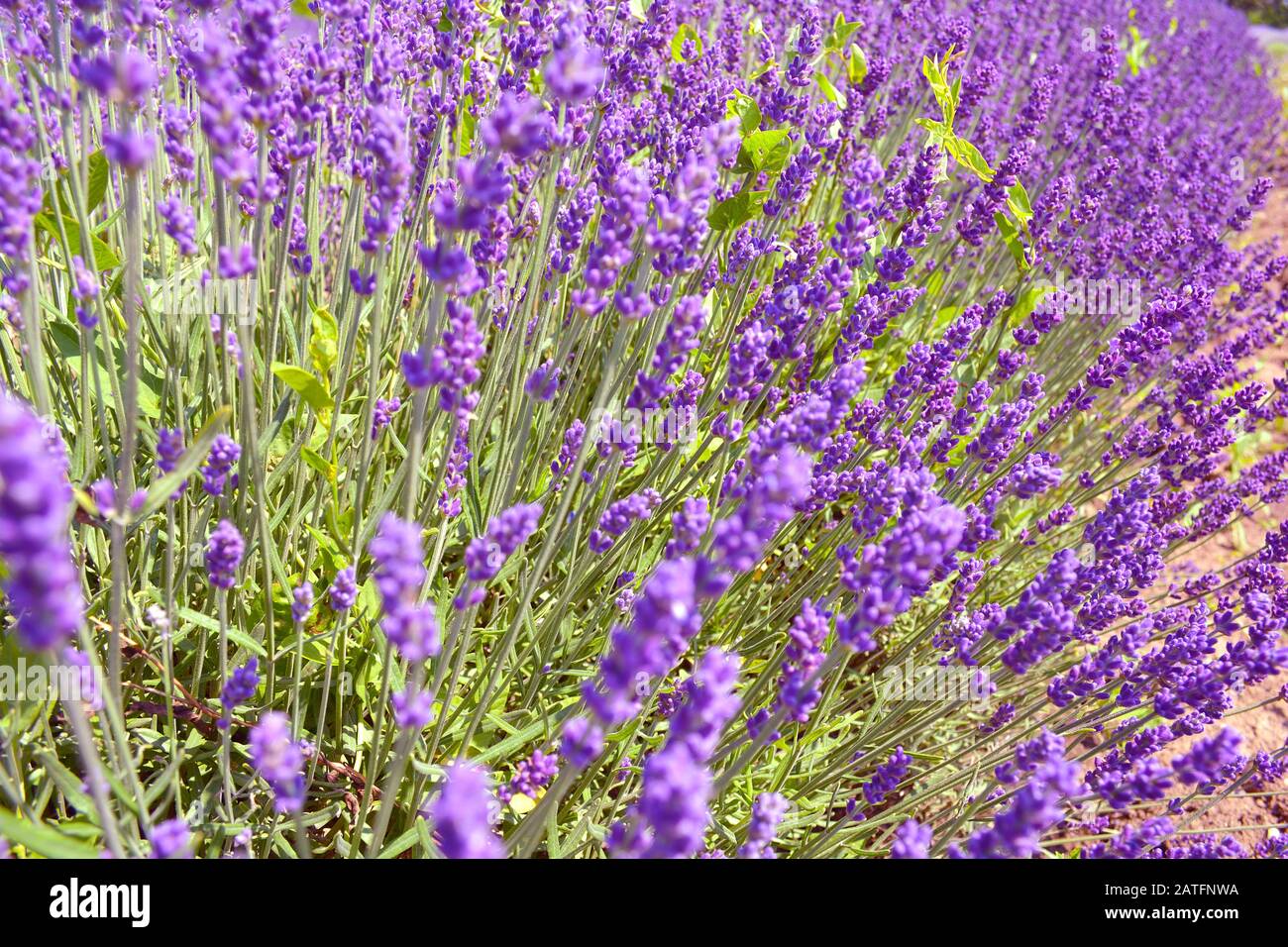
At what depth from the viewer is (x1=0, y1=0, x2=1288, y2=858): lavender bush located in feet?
4.26

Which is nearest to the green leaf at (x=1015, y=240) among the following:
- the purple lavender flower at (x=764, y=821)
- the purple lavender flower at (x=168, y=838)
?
the purple lavender flower at (x=764, y=821)

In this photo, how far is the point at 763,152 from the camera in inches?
100

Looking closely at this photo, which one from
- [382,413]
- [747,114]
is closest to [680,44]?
[747,114]

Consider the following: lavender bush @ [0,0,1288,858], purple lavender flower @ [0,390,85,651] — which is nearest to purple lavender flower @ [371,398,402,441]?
lavender bush @ [0,0,1288,858]

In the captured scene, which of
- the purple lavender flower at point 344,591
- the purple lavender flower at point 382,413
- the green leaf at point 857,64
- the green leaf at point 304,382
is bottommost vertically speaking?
the purple lavender flower at point 344,591

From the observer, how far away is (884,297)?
2.80 meters

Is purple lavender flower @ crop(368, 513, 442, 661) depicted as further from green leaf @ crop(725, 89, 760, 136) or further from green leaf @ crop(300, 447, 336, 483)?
green leaf @ crop(725, 89, 760, 136)

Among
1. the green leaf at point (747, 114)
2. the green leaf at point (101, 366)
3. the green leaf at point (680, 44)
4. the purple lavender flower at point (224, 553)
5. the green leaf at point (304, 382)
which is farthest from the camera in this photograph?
the green leaf at point (680, 44)

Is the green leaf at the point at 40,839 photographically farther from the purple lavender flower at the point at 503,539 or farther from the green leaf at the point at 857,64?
the green leaf at the point at 857,64

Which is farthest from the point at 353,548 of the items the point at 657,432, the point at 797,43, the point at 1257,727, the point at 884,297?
the point at 1257,727

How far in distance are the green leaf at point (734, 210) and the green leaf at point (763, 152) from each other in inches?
3.9

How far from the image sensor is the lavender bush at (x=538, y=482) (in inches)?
51.2

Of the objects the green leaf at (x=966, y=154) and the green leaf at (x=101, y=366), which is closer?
the green leaf at (x=101, y=366)

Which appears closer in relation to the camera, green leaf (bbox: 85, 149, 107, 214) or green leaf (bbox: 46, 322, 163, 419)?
green leaf (bbox: 85, 149, 107, 214)
